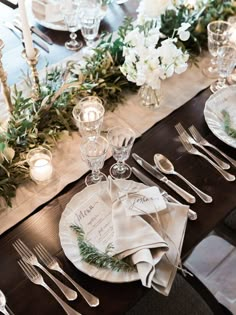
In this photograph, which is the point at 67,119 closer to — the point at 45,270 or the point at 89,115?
the point at 89,115

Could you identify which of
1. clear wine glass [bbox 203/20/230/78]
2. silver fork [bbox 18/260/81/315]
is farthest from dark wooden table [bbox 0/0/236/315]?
clear wine glass [bbox 203/20/230/78]

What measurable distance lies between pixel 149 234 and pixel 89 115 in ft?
1.29

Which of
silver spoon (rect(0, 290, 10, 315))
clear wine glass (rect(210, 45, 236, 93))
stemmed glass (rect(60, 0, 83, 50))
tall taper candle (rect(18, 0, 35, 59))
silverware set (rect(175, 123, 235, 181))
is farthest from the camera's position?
stemmed glass (rect(60, 0, 83, 50))

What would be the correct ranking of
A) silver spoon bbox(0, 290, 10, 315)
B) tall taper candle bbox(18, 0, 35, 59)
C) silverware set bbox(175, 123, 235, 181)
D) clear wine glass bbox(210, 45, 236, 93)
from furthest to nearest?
clear wine glass bbox(210, 45, 236, 93) → silverware set bbox(175, 123, 235, 181) → tall taper candle bbox(18, 0, 35, 59) → silver spoon bbox(0, 290, 10, 315)

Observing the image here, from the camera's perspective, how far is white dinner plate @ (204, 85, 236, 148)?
3.31ft

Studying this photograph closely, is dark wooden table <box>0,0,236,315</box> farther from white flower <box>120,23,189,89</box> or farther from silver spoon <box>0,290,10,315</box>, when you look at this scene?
white flower <box>120,23,189,89</box>

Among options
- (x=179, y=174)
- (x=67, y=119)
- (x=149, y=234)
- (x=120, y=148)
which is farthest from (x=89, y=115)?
(x=149, y=234)

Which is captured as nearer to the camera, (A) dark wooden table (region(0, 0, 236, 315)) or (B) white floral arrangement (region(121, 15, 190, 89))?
(A) dark wooden table (region(0, 0, 236, 315))

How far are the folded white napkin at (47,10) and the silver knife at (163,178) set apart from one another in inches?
25.6

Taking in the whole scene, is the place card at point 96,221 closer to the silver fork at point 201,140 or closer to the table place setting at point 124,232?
the table place setting at point 124,232

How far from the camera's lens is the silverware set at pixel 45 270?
710 millimetres

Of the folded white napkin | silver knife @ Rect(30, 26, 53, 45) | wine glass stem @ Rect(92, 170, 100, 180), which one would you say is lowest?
wine glass stem @ Rect(92, 170, 100, 180)

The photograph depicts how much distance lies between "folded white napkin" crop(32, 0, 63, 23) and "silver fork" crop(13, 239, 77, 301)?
0.84m

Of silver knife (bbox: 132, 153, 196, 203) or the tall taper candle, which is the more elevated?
the tall taper candle
